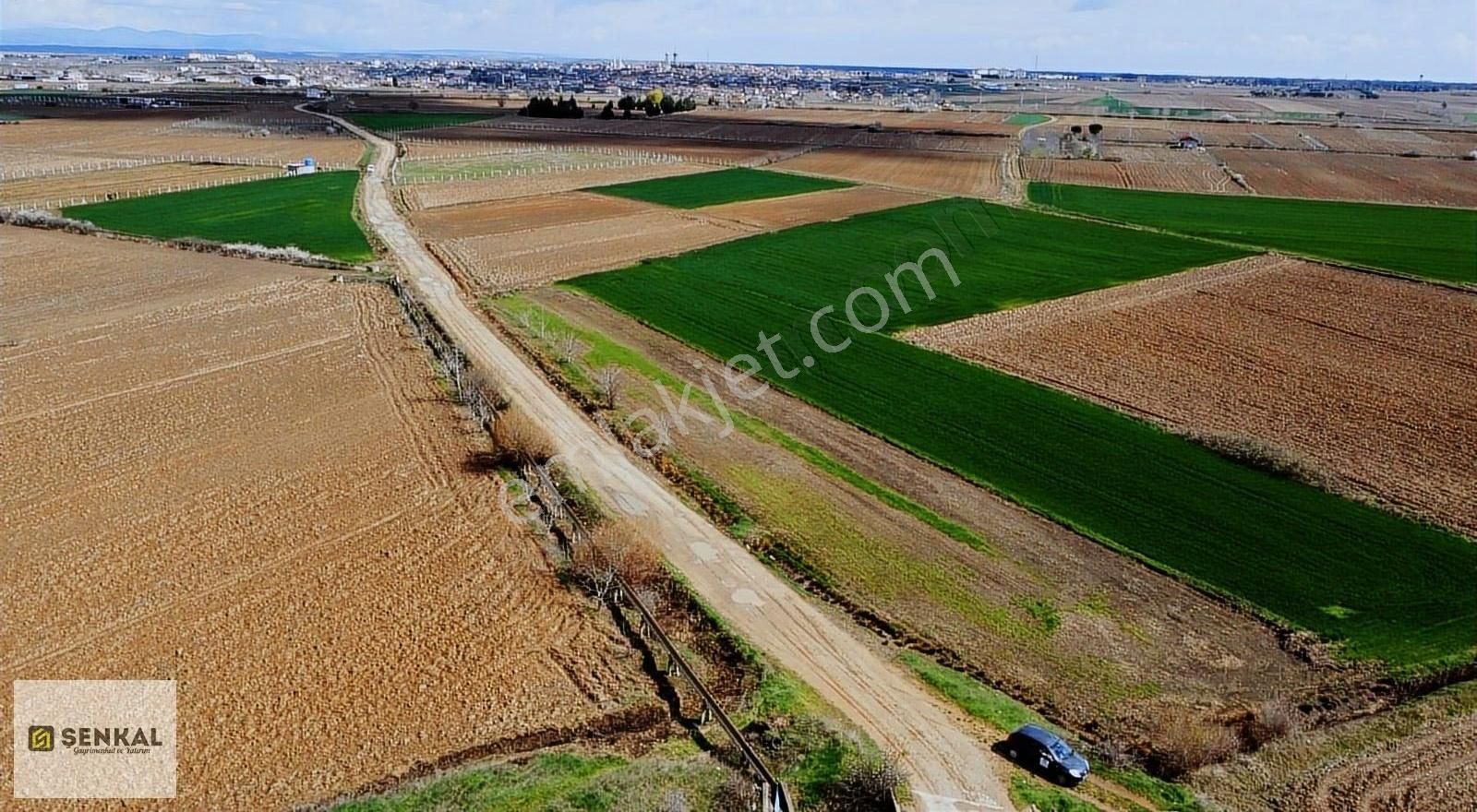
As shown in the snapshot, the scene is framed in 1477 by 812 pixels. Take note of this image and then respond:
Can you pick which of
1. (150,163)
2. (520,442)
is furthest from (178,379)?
(150,163)

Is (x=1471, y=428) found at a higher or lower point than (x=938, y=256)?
lower

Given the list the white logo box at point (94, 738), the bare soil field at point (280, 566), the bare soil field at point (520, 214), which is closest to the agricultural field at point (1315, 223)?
the bare soil field at point (520, 214)

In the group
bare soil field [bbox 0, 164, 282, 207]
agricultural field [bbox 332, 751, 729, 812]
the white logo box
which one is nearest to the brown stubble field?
bare soil field [bbox 0, 164, 282, 207]

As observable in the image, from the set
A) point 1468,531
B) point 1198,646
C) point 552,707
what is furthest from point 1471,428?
point 552,707

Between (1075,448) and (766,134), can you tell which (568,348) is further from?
(766,134)

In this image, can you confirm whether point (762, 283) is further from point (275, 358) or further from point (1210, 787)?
point (1210, 787)

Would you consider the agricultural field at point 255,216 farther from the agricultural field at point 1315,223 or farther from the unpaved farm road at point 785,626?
the agricultural field at point 1315,223

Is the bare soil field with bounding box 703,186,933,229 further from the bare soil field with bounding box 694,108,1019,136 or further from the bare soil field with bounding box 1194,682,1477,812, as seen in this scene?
the bare soil field with bounding box 694,108,1019,136
